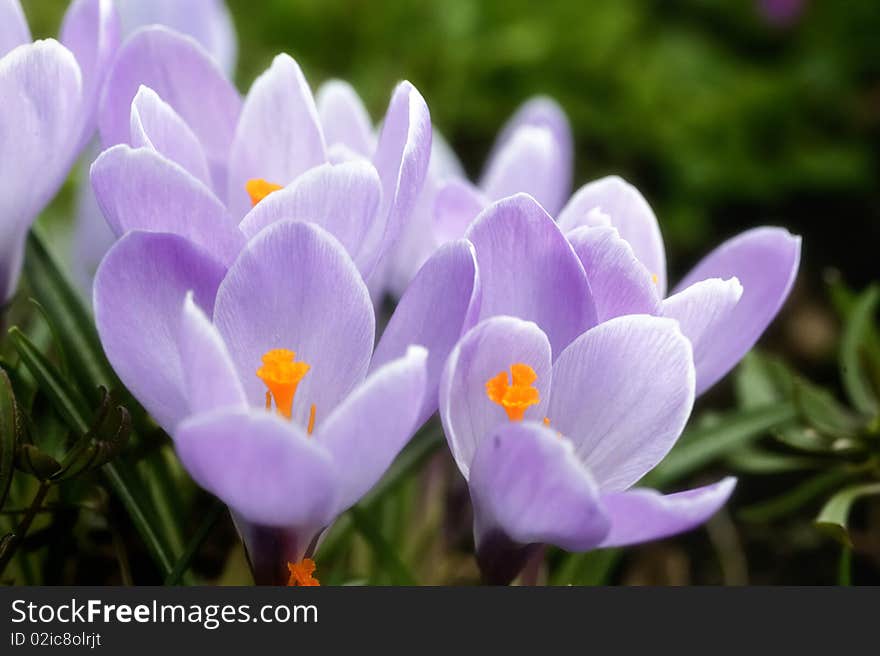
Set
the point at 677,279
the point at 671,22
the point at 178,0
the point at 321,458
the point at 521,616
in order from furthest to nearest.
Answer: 1. the point at 671,22
2. the point at 677,279
3. the point at 178,0
4. the point at 521,616
5. the point at 321,458

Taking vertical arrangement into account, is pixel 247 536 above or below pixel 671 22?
below

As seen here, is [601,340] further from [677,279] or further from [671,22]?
[671,22]

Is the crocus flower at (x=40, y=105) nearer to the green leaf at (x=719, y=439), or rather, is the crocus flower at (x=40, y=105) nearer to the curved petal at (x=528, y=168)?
the curved petal at (x=528, y=168)

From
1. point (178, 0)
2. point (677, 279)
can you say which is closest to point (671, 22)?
point (677, 279)

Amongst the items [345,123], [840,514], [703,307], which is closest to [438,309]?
[703,307]

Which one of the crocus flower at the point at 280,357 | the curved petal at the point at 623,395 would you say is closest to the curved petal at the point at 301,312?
the crocus flower at the point at 280,357

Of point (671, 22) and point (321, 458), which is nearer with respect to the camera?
point (321, 458)

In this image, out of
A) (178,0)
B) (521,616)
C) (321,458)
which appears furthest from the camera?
(178,0)
